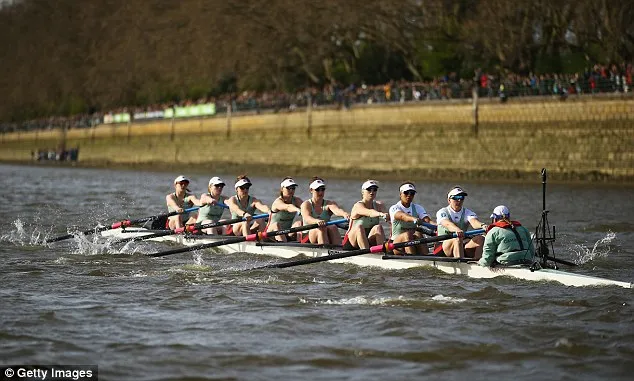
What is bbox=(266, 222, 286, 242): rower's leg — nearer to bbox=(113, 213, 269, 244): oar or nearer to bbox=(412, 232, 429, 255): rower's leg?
bbox=(113, 213, 269, 244): oar

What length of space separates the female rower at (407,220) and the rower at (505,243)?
167 centimetres

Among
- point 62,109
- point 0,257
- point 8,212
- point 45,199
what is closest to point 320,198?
point 0,257

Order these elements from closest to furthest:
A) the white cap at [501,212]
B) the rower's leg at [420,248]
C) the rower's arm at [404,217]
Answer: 1. the white cap at [501,212]
2. the rower's arm at [404,217]
3. the rower's leg at [420,248]

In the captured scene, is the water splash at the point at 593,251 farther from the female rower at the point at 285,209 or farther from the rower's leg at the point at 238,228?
the rower's leg at the point at 238,228

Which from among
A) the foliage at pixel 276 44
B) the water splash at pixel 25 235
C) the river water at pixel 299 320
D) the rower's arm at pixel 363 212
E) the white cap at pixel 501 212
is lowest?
the river water at pixel 299 320

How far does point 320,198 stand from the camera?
21.7 m

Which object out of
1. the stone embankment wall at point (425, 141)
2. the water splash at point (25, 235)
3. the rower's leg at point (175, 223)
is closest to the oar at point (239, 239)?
the rower's leg at point (175, 223)

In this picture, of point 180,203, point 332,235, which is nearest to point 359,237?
point 332,235

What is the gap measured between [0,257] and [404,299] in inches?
373

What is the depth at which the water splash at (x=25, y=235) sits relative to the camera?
26641 mm

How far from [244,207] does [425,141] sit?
2854 centimetres

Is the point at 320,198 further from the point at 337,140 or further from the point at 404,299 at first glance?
the point at 337,140

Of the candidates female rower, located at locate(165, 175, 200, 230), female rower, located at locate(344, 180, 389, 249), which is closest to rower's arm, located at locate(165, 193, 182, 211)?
female rower, located at locate(165, 175, 200, 230)

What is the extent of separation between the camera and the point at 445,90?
51219 millimetres
